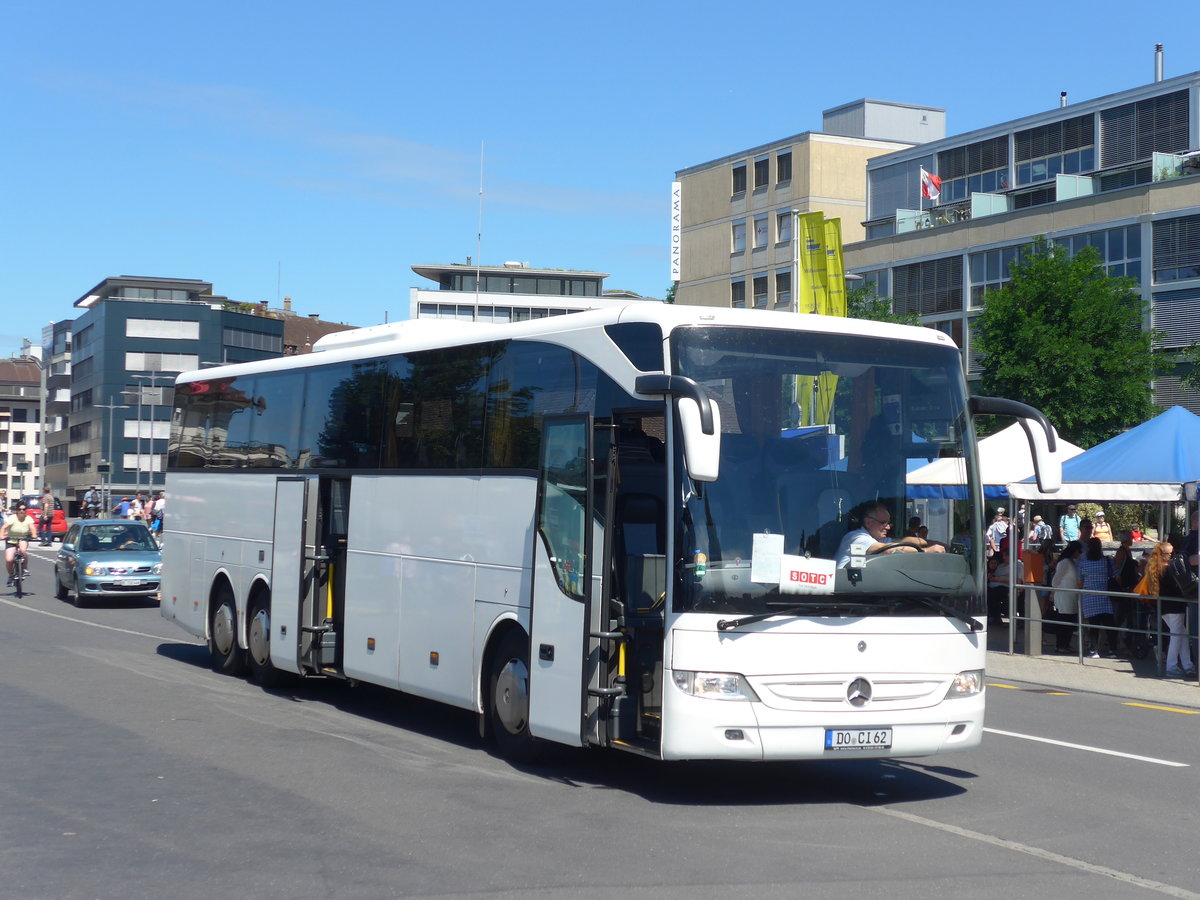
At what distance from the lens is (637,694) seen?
382 inches

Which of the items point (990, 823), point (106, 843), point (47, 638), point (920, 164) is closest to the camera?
point (106, 843)

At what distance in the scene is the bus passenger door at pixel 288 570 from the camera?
14648 mm

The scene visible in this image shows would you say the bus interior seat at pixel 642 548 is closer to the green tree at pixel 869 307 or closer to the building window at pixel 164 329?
the green tree at pixel 869 307

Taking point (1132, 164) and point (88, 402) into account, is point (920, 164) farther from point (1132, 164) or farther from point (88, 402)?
point (88, 402)

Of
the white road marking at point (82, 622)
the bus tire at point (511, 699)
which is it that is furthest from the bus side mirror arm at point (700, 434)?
the white road marking at point (82, 622)

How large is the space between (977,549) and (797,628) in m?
1.53

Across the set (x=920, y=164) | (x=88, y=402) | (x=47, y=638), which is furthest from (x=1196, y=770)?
(x=88, y=402)

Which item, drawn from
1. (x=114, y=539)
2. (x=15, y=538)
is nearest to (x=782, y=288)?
(x=15, y=538)

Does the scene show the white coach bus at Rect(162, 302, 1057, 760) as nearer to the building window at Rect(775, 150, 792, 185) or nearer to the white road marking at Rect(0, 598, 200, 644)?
the white road marking at Rect(0, 598, 200, 644)

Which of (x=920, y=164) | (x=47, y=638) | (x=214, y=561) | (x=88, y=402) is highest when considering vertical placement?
(x=920, y=164)

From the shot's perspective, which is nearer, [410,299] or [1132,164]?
[1132,164]

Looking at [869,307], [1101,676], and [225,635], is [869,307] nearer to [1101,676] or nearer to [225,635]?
[1101,676]

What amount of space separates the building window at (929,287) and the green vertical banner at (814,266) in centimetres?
3993

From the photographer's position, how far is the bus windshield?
921 cm
